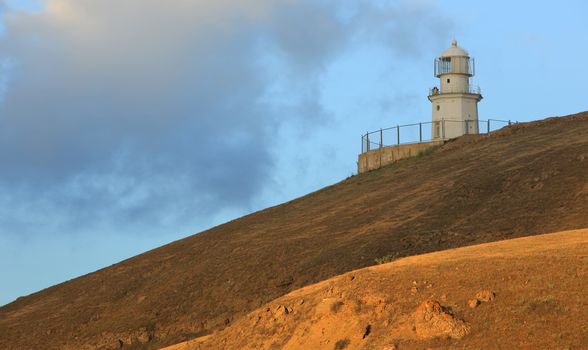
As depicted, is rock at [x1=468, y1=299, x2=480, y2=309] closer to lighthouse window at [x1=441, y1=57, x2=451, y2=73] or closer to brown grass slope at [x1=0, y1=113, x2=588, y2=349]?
brown grass slope at [x1=0, y1=113, x2=588, y2=349]

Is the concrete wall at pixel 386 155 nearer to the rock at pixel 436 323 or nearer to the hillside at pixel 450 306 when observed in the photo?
the hillside at pixel 450 306

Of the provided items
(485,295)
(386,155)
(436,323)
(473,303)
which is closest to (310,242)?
(485,295)

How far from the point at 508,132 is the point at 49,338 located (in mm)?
30775

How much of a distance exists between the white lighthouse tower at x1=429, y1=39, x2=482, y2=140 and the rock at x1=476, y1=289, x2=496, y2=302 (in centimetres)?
5030

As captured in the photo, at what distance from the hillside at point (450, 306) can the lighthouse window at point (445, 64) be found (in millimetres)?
47806

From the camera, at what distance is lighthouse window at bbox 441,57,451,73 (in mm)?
81562

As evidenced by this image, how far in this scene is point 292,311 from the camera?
32.6 m

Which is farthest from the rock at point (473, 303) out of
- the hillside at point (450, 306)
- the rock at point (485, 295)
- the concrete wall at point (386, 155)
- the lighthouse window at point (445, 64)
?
the lighthouse window at point (445, 64)

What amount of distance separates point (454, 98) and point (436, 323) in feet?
177

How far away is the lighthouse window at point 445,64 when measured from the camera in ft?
268

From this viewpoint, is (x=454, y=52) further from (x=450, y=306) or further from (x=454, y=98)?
(x=450, y=306)

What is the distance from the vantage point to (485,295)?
28.2 meters

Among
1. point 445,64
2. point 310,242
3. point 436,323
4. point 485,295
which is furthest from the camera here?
point 445,64

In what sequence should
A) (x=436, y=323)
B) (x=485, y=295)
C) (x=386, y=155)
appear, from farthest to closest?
(x=386, y=155) < (x=485, y=295) < (x=436, y=323)
